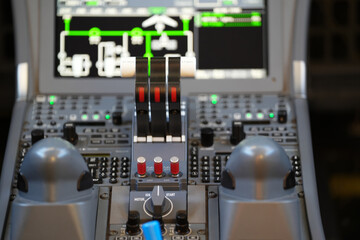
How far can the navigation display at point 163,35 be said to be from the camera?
2037 mm

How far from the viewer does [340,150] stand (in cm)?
355

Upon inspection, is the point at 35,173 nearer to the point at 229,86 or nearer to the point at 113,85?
the point at 113,85

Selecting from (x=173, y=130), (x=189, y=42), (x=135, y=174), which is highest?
(x=189, y=42)

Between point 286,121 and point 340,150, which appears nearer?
point 286,121

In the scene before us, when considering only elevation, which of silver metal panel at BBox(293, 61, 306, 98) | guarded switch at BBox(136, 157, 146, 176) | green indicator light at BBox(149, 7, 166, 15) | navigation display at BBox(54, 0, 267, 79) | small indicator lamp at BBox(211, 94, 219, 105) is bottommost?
guarded switch at BBox(136, 157, 146, 176)

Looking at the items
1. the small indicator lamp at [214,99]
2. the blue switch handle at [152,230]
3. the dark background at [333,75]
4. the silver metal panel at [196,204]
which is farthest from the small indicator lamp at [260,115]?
the dark background at [333,75]

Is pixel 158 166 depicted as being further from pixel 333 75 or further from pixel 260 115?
pixel 333 75

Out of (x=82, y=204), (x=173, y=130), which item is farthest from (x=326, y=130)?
(x=82, y=204)

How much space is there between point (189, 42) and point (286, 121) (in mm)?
406

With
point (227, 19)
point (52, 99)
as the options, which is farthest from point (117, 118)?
point (227, 19)

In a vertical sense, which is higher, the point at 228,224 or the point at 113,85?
the point at 113,85

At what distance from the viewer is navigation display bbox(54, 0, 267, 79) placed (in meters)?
2.04

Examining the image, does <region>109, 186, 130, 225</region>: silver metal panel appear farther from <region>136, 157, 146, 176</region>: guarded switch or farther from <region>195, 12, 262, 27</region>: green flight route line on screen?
<region>195, 12, 262, 27</region>: green flight route line on screen

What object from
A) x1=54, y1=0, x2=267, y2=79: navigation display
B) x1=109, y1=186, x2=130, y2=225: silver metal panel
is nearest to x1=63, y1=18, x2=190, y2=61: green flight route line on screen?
x1=54, y1=0, x2=267, y2=79: navigation display
